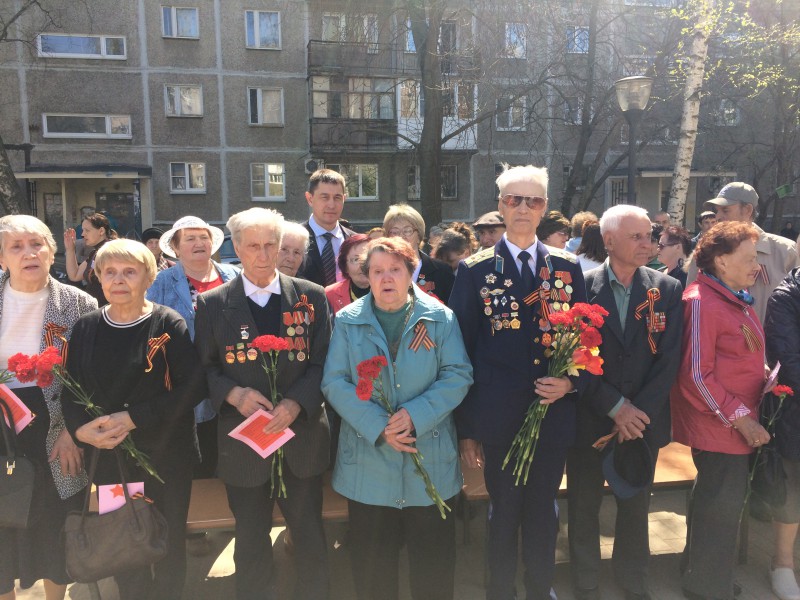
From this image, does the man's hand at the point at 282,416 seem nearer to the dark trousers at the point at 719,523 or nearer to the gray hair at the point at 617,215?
the gray hair at the point at 617,215

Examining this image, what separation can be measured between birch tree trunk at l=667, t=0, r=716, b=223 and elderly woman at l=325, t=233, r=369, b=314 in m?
6.96

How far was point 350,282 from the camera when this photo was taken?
3.76 meters

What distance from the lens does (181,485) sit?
2.94 m

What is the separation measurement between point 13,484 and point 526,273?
2538 millimetres

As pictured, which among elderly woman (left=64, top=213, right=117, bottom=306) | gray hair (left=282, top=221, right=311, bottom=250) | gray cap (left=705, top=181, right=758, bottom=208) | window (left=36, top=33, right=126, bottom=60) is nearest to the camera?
gray hair (left=282, top=221, right=311, bottom=250)

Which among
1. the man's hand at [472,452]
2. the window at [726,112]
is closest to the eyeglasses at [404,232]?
the man's hand at [472,452]

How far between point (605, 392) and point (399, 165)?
877 inches

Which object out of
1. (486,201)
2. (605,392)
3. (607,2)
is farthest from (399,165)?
(605,392)

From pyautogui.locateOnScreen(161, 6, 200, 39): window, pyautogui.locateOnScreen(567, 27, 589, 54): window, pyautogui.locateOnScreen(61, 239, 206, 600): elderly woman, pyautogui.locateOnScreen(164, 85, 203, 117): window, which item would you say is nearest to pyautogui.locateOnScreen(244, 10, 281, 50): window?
pyautogui.locateOnScreen(161, 6, 200, 39): window

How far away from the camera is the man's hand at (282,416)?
108 inches

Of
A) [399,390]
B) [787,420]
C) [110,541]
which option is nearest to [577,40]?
[787,420]

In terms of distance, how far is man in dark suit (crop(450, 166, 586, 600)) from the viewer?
113 inches

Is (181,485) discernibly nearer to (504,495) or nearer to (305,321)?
(305,321)

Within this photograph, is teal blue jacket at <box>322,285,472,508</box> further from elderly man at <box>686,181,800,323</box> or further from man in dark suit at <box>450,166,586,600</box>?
elderly man at <box>686,181,800,323</box>
